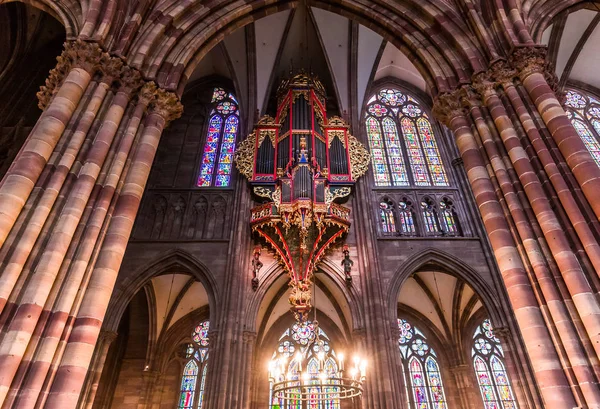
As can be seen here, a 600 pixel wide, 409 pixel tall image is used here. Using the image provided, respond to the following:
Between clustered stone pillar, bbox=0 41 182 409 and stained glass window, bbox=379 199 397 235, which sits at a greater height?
stained glass window, bbox=379 199 397 235

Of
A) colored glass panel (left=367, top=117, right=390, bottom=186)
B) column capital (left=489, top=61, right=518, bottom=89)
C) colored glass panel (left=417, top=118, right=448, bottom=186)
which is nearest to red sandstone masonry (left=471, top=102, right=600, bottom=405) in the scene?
column capital (left=489, top=61, right=518, bottom=89)

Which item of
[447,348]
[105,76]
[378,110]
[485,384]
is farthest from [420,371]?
[105,76]

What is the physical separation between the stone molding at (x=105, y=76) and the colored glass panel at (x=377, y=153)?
824 centimetres

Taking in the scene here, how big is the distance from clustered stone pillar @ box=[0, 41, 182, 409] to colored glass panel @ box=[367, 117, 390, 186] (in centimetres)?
845

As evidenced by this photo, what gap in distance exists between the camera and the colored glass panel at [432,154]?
45.8 feet

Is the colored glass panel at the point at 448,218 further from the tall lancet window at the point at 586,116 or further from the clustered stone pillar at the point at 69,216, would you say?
the clustered stone pillar at the point at 69,216

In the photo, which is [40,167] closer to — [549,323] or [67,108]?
[67,108]

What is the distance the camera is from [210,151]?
14.4 metres

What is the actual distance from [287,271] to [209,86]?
9.56 meters

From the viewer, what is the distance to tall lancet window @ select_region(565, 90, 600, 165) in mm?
14703

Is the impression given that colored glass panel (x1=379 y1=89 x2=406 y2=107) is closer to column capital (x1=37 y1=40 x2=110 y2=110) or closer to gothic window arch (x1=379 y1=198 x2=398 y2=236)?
gothic window arch (x1=379 y1=198 x2=398 y2=236)

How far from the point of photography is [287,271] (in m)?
10.9

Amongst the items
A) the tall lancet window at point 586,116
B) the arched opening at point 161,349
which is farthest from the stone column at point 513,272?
the tall lancet window at point 586,116

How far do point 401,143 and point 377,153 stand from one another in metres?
1.16
